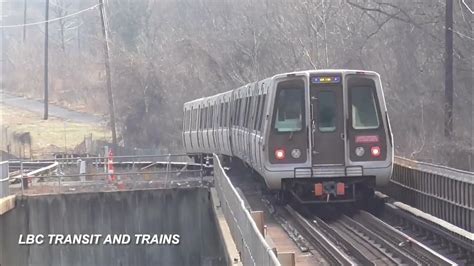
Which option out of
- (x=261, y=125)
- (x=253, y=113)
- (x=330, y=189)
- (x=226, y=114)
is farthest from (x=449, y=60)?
(x=330, y=189)

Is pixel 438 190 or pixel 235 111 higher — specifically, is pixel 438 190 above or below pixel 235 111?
below

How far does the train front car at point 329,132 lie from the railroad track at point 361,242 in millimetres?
744

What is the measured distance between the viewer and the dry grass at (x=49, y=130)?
186ft

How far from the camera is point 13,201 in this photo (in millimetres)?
20797

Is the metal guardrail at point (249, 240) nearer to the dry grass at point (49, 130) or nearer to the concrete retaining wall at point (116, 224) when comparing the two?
the concrete retaining wall at point (116, 224)

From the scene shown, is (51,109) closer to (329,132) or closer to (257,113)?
(257,113)

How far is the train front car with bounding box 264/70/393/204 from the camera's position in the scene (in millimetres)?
15328

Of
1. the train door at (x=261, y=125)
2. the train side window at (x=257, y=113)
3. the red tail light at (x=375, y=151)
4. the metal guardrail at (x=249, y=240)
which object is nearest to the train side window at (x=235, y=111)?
the train side window at (x=257, y=113)

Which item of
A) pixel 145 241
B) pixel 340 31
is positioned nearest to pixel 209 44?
pixel 340 31

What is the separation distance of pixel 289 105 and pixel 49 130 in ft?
163

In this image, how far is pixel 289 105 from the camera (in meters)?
15.7

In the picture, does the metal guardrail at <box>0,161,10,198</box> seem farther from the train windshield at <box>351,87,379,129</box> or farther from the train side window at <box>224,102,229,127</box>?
the train windshield at <box>351,87,379,129</box>

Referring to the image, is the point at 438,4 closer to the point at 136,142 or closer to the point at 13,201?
the point at 13,201

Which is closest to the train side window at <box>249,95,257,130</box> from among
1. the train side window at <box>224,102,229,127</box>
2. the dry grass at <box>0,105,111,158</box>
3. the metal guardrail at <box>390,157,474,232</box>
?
the metal guardrail at <box>390,157,474,232</box>
